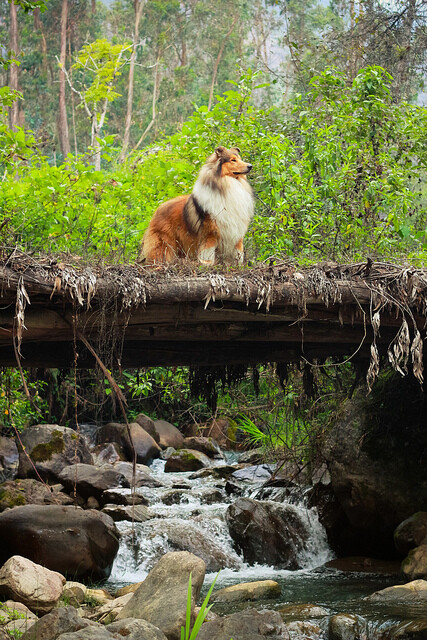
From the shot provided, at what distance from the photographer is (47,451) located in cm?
1287

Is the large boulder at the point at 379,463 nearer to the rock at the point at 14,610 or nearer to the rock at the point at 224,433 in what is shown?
the rock at the point at 14,610

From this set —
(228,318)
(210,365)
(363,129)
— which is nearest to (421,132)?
(363,129)

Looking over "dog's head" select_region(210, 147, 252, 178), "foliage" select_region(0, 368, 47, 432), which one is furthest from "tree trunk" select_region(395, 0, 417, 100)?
"foliage" select_region(0, 368, 47, 432)

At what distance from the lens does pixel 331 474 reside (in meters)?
10.1

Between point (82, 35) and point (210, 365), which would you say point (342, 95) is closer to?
point (210, 365)

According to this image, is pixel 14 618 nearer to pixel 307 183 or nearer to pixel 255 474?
pixel 255 474

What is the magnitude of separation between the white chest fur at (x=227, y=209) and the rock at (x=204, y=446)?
958 centimetres

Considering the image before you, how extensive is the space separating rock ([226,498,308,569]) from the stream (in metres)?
0.12

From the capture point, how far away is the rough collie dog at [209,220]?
7844 millimetres

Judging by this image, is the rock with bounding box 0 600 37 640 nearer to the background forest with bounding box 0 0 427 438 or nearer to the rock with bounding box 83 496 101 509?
the background forest with bounding box 0 0 427 438

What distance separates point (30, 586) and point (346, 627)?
9.97 ft

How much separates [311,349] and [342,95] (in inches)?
266

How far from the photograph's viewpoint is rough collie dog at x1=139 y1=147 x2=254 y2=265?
7.84 meters

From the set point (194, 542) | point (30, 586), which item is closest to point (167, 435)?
point (194, 542)
